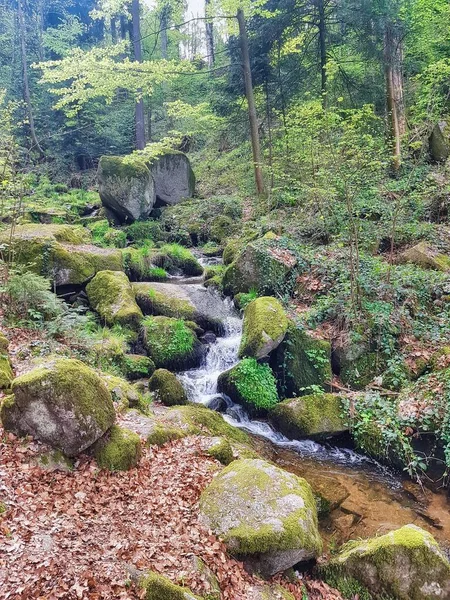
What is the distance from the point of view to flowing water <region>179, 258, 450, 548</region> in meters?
5.75

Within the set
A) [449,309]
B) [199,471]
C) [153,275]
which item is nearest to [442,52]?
[449,309]

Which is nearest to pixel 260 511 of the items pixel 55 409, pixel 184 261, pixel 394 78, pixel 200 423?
pixel 55 409

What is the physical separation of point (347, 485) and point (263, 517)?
117 inches

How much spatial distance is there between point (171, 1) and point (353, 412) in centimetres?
1966

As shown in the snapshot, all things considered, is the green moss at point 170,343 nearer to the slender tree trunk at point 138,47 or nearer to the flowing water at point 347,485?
the flowing water at point 347,485

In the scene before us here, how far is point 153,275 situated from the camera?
12.8 m

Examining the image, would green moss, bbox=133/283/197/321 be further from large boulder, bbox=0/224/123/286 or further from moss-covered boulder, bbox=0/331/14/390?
moss-covered boulder, bbox=0/331/14/390

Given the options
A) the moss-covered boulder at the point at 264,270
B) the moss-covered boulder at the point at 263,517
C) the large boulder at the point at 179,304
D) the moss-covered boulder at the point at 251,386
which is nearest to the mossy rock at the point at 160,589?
the moss-covered boulder at the point at 263,517

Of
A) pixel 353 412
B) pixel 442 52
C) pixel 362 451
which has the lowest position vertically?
pixel 362 451

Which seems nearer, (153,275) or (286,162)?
(153,275)

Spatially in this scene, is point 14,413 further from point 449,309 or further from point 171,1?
point 171,1

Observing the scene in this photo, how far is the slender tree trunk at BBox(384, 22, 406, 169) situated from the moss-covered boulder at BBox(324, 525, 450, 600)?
490 inches

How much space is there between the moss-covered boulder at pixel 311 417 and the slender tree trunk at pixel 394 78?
9.57 meters

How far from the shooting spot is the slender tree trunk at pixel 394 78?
14.1m
